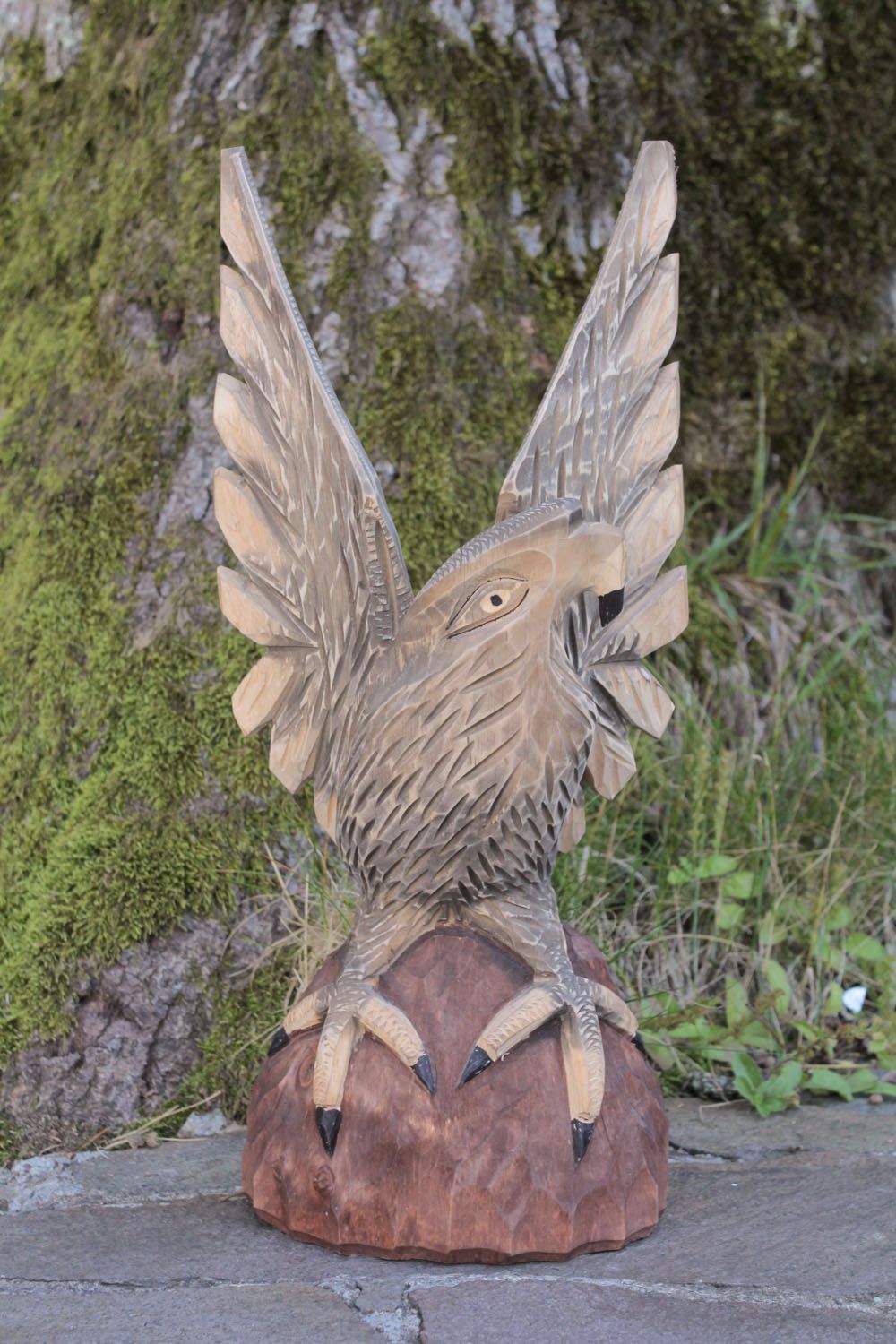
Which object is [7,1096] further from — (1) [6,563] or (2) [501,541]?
(2) [501,541]

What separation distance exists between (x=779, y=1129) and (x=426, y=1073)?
0.86m

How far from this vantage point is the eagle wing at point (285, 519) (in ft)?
6.38

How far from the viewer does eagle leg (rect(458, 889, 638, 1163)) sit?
1821 mm

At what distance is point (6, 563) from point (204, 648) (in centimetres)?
52

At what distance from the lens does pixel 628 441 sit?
2.14 m

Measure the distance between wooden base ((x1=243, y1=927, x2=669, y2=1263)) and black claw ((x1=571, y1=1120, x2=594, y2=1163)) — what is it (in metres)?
0.01

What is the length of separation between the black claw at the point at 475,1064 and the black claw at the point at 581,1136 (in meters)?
0.14

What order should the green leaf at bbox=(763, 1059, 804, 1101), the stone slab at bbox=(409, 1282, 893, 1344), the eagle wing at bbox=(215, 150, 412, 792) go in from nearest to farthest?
the stone slab at bbox=(409, 1282, 893, 1344) → the eagle wing at bbox=(215, 150, 412, 792) → the green leaf at bbox=(763, 1059, 804, 1101)

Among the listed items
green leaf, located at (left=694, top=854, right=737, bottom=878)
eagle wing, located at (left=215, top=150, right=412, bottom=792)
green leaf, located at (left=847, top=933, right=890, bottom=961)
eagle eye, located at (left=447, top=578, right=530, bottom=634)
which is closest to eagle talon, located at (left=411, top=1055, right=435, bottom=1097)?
eagle wing, located at (left=215, top=150, right=412, bottom=792)

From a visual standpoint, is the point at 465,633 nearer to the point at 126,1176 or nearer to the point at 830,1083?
the point at 126,1176

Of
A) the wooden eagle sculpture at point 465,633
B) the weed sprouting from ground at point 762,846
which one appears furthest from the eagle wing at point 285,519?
the weed sprouting from ground at point 762,846

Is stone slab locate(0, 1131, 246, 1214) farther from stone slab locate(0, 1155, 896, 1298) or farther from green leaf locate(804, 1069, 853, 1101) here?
green leaf locate(804, 1069, 853, 1101)

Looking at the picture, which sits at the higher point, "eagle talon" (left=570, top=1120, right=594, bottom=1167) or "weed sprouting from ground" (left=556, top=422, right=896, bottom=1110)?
"eagle talon" (left=570, top=1120, right=594, bottom=1167)

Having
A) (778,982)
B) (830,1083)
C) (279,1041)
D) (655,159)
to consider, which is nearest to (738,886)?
(778,982)
